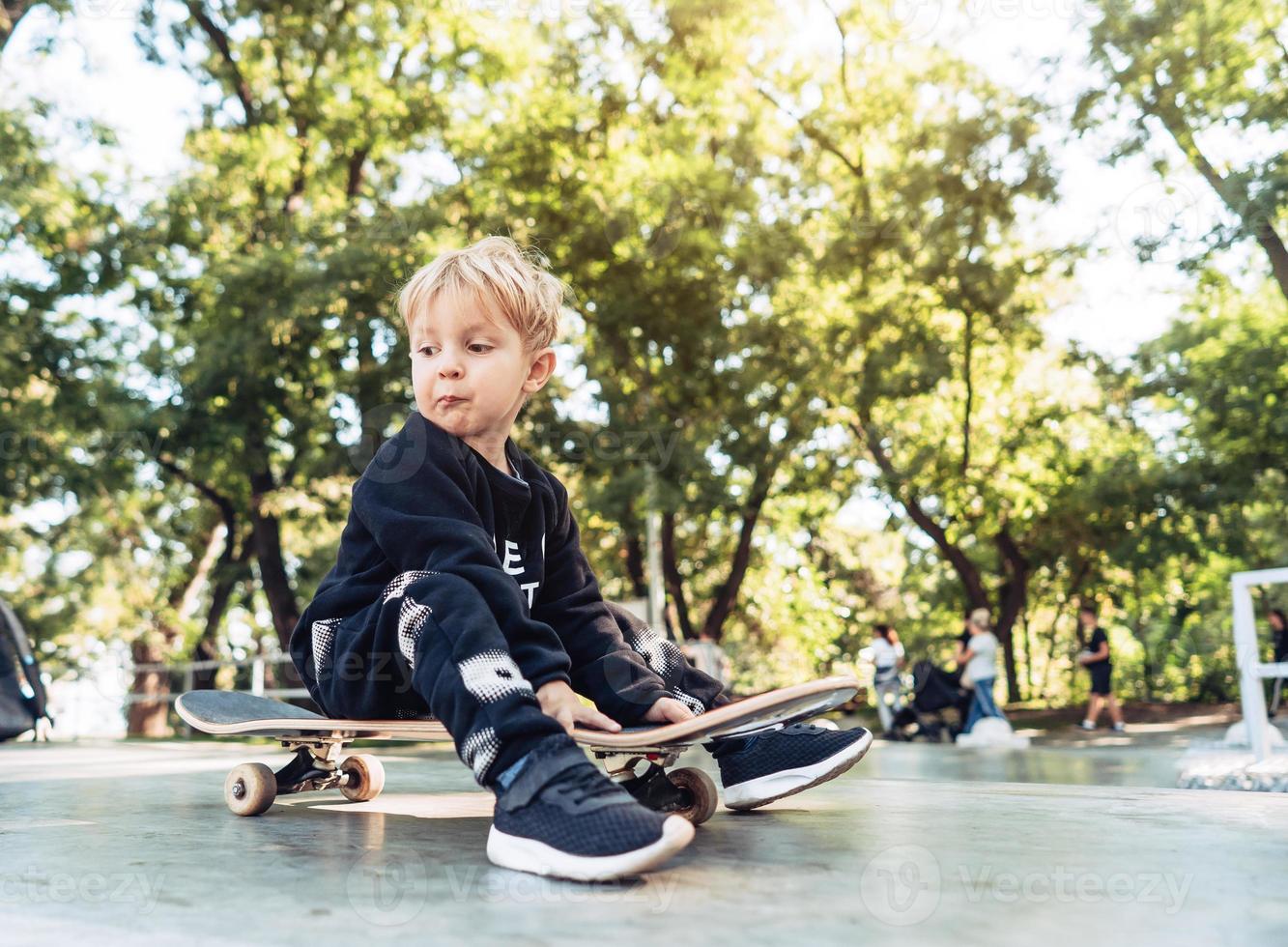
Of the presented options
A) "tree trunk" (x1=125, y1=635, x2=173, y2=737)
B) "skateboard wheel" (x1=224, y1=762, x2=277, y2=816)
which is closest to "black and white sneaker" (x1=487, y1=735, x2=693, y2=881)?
"skateboard wheel" (x1=224, y1=762, x2=277, y2=816)

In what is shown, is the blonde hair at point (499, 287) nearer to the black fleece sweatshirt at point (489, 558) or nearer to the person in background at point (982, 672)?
the black fleece sweatshirt at point (489, 558)

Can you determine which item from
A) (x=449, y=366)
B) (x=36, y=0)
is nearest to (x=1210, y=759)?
(x=449, y=366)

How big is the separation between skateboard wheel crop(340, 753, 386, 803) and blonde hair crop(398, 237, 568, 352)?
1327 mm

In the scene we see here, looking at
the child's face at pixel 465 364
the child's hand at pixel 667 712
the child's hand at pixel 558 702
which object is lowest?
the child's hand at pixel 667 712

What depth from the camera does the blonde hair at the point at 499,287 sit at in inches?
102

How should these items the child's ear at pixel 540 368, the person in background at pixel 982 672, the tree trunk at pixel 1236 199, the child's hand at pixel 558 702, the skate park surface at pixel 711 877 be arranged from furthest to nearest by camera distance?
the person in background at pixel 982 672
the tree trunk at pixel 1236 199
the child's ear at pixel 540 368
the child's hand at pixel 558 702
the skate park surface at pixel 711 877

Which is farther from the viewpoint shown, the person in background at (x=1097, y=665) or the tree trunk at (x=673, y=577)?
the tree trunk at (x=673, y=577)

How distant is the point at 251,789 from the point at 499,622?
102cm

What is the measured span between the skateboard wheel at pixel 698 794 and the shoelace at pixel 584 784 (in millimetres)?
712

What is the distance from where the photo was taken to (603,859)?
173 cm

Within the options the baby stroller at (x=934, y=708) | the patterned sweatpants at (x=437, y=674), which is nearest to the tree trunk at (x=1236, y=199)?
the baby stroller at (x=934, y=708)
